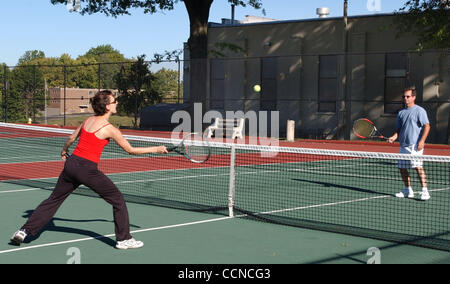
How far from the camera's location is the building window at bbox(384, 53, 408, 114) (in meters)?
29.5

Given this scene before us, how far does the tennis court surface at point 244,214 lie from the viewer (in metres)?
6.84

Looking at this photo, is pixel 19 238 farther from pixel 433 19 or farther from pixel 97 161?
pixel 433 19

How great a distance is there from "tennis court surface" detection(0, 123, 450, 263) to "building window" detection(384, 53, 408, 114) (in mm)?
14603

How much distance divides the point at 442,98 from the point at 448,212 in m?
19.4

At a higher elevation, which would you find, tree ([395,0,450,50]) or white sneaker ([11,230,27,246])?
tree ([395,0,450,50])

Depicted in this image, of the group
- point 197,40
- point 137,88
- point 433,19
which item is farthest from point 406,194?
point 137,88

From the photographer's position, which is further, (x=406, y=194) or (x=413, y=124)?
(x=406, y=194)

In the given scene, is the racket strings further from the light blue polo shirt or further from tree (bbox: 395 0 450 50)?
tree (bbox: 395 0 450 50)

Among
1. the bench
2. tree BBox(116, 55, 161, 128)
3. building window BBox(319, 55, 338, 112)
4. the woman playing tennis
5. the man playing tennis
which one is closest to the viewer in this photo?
the woman playing tennis

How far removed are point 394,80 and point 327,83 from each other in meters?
3.49

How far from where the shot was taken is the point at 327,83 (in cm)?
3200

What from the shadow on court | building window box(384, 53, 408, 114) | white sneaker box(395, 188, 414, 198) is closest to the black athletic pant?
the shadow on court

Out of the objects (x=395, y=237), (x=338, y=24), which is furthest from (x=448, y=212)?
(x=338, y=24)

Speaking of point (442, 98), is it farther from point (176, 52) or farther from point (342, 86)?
point (176, 52)
